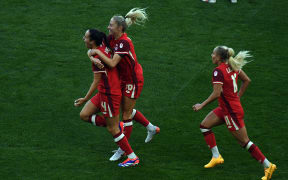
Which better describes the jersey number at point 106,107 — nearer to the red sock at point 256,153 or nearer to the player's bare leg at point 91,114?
the player's bare leg at point 91,114

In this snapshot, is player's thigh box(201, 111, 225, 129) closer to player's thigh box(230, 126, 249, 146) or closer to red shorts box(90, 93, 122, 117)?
player's thigh box(230, 126, 249, 146)

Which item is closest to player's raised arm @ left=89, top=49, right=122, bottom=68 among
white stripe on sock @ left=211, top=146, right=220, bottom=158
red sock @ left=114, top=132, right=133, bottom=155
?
red sock @ left=114, top=132, right=133, bottom=155

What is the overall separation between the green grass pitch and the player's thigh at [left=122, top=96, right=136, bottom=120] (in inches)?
26.7

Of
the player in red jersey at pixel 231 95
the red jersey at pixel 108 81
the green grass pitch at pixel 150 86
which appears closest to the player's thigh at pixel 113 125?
the red jersey at pixel 108 81

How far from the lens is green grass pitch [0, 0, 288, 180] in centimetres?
789

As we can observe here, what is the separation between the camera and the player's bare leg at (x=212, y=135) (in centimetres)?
781

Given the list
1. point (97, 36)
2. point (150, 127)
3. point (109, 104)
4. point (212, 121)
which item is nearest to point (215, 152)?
point (212, 121)

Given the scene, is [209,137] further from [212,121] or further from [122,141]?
[122,141]

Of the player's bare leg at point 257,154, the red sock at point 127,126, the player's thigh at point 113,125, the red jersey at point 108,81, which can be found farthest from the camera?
the red sock at point 127,126

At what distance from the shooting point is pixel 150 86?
10883 mm

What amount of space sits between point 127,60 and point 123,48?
302 millimetres

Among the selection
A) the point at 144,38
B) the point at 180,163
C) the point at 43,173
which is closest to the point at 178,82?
the point at 144,38

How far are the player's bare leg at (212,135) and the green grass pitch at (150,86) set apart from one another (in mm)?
182

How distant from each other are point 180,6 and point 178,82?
14.6 feet
